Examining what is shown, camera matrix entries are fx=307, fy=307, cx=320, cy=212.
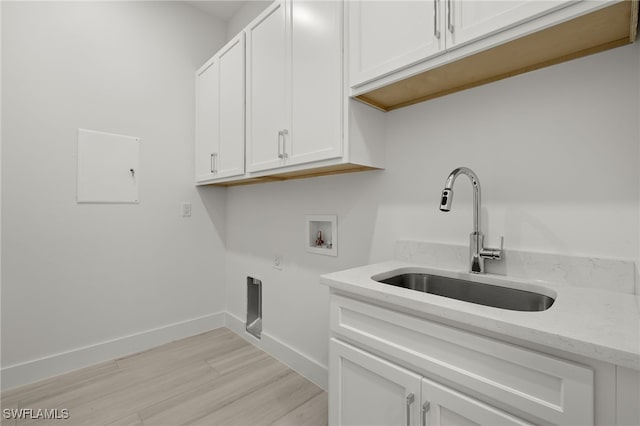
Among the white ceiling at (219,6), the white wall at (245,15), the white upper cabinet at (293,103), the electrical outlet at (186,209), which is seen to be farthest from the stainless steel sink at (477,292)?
the white ceiling at (219,6)

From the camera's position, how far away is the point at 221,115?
90.7 inches

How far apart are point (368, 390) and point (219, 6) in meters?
3.05

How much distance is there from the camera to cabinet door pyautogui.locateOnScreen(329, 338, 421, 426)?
0.96 meters

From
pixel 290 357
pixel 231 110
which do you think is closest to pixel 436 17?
pixel 231 110

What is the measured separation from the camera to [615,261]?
976mm

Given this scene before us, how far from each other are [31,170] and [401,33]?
234cm

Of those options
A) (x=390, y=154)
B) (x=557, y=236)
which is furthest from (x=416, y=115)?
(x=557, y=236)

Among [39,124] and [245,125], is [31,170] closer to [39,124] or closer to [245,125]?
[39,124]

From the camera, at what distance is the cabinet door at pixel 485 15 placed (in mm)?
865

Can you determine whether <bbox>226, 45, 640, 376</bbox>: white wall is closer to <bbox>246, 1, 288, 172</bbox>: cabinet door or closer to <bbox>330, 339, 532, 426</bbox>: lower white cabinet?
<bbox>246, 1, 288, 172</bbox>: cabinet door

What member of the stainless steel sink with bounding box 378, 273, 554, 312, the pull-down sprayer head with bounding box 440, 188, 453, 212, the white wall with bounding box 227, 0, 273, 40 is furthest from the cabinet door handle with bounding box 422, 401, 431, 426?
the white wall with bounding box 227, 0, 273, 40

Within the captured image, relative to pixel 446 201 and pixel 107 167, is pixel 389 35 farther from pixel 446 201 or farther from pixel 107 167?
pixel 107 167

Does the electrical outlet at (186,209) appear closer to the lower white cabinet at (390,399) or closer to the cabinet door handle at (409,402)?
the lower white cabinet at (390,399)

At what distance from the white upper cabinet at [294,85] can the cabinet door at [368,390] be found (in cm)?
86
